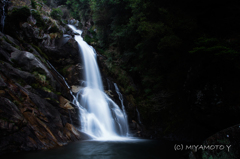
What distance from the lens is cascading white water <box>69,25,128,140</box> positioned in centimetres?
970

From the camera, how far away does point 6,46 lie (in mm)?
9039

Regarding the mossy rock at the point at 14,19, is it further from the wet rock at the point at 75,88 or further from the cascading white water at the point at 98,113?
the cascading white water at the point at 98,113

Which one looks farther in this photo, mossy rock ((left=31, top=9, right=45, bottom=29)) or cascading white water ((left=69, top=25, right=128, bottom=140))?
mossy rock ((left=31, top=9, right=45, bottom=29))

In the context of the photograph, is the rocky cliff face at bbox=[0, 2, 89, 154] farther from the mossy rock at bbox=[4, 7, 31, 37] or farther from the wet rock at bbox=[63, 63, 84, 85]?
the wet rock at bbox=[63, 63, 84, 85]

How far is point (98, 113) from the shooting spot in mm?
11125

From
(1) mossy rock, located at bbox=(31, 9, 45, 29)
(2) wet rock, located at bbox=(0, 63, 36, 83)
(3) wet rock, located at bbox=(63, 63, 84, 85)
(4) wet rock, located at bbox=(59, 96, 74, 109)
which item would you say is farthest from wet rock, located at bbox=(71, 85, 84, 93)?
(1) mossy rock, located at bbox=(31, 9, 45, 29)

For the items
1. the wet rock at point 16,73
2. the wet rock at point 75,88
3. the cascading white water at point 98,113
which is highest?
the wet rock at point 16,73

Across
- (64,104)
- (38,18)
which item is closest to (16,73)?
(64,104)

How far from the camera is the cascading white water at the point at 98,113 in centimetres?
970

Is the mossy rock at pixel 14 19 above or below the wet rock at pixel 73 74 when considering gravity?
above

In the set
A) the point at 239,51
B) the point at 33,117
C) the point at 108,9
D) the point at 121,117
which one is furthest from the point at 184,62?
the point at 108,9

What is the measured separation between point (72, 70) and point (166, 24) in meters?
9.20

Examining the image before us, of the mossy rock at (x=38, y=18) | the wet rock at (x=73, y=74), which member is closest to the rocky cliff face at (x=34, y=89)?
the mossy rock at (x=38, y=18)

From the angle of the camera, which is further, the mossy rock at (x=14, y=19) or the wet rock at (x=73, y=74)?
the wet rock at (x=73, y=74)
